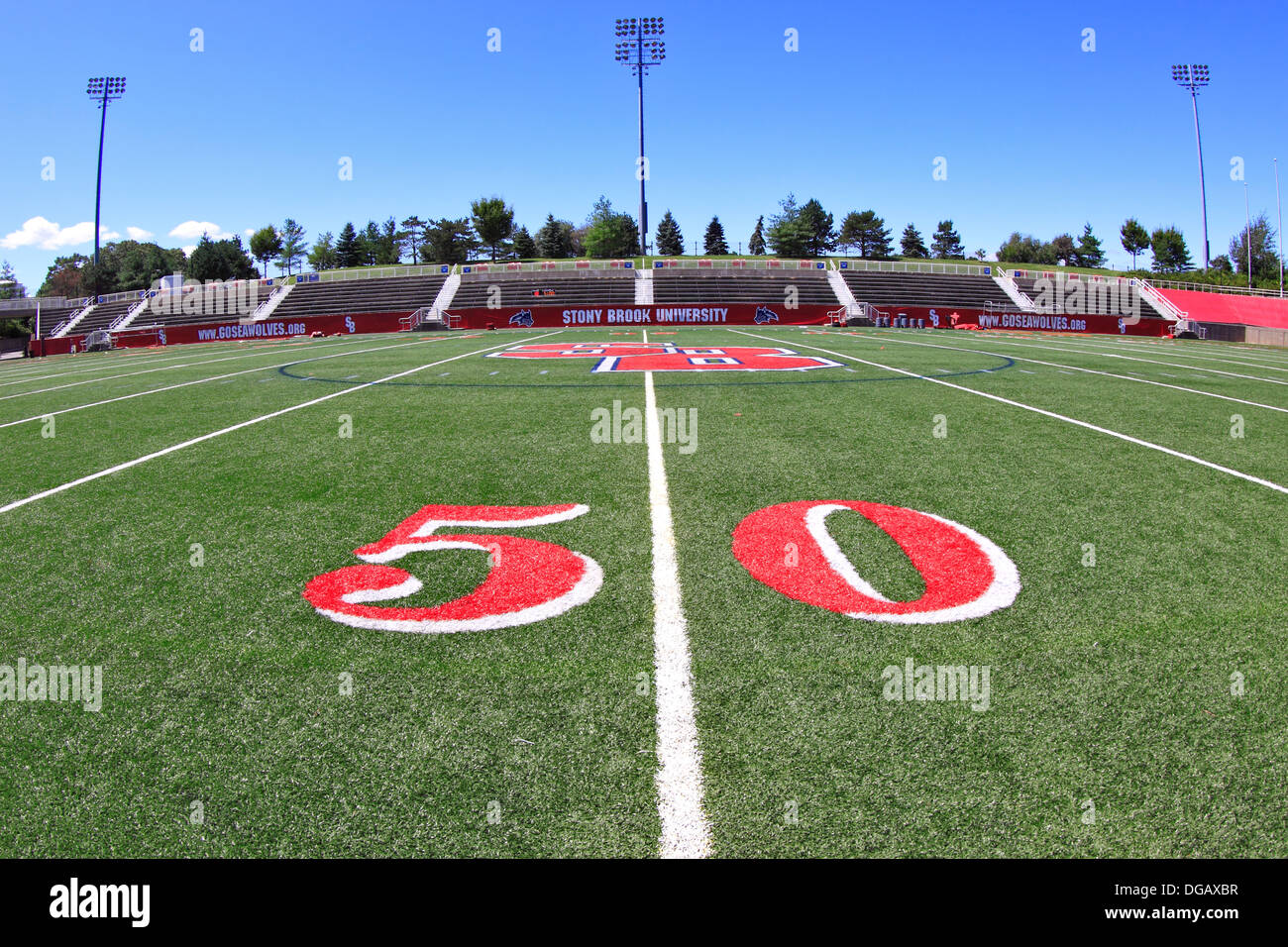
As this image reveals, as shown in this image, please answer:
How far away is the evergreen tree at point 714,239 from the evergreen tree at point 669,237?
4.75 meters

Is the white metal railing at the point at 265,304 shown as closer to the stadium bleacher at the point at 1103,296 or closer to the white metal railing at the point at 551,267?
the white metal railing at the point at 551,267

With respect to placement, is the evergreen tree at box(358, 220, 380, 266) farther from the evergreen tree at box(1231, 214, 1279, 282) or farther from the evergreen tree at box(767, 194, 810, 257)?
the evergreen tree at box(1231, 214, 1279, 282)

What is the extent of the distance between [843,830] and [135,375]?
1759 cm

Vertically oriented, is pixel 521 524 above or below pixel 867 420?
below

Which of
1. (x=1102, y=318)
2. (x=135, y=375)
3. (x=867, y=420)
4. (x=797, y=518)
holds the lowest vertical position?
(x=797, y=518)

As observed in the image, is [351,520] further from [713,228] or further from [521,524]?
[713,228]

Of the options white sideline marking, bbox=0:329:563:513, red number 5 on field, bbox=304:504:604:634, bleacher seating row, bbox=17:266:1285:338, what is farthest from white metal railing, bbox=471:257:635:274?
red number 5 on field, bbox=304:504:604:634

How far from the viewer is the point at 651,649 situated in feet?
10.3

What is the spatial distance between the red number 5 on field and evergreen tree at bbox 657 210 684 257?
3607 inches

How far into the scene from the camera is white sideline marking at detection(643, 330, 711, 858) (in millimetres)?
2078

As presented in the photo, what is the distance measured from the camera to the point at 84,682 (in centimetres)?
295

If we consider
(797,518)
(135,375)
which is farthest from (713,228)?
(797,518)

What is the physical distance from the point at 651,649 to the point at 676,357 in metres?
13.6
